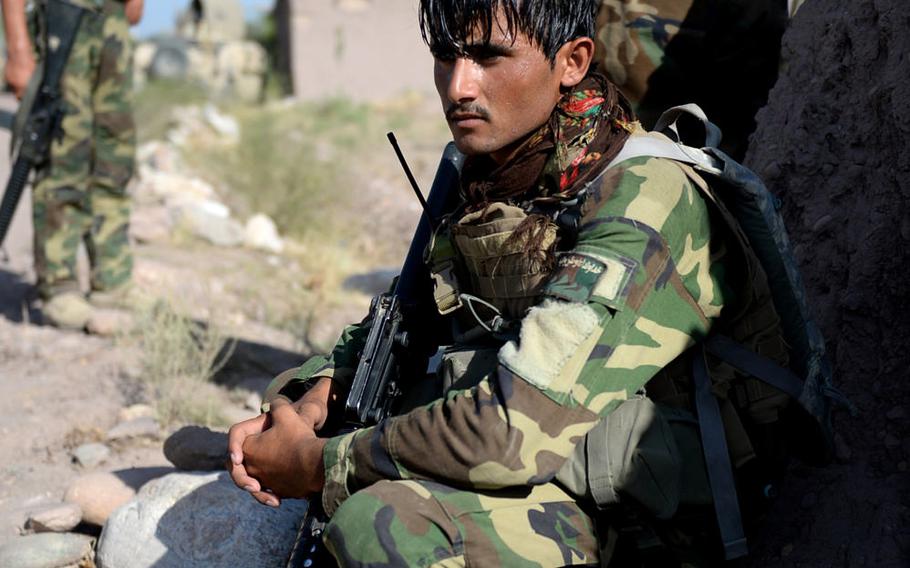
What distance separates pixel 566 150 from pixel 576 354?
0.45 m

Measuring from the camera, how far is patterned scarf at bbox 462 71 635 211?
1.94 meters

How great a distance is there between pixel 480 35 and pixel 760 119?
1.28 m

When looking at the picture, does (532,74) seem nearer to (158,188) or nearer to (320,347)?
(320,347)

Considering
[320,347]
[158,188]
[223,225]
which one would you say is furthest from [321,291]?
[158,188]

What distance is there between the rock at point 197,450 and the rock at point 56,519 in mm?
310

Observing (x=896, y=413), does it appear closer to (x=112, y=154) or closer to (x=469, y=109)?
(x=469, y=109)

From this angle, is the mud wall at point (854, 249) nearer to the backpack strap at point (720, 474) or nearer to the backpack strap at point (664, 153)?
the backpack strap at point (720, 474)

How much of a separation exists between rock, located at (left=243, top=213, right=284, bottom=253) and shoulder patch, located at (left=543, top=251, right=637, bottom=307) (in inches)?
222

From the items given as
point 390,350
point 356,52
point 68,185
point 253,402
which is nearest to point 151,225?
point 68,185

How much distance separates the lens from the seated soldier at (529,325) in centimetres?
170

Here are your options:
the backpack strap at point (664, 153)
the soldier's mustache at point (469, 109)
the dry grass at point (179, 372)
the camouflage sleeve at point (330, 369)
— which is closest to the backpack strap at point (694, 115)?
the backpack strap at point (664, 153)

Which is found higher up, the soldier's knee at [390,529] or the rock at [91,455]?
the soldier's knee at [390,529]

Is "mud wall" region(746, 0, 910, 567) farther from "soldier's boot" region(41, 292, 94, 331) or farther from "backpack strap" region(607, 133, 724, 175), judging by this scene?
"soldier's boot" region(41, 292, 94, 331)

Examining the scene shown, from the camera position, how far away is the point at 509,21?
1.98 m
